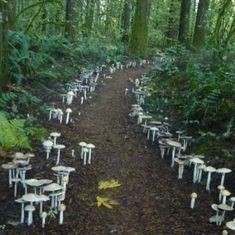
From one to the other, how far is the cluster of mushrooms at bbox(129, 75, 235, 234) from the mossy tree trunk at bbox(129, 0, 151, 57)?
942cm

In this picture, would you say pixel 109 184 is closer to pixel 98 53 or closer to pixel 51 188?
pixel 51 188

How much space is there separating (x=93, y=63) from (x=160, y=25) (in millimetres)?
21161

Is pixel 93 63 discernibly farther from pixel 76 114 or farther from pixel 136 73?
pixel 76 114

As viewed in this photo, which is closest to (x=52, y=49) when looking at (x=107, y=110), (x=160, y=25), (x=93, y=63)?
(x=93, y=63)

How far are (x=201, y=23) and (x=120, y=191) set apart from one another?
15.0 metres

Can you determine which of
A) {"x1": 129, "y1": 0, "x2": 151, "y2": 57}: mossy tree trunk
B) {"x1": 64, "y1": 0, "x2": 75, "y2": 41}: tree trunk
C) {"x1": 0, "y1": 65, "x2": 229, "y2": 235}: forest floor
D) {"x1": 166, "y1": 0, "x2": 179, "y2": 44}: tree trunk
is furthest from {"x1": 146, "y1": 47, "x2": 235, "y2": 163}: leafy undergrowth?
{"x1": 166, "y1": 0, "x2": 179, "y2": 44}: tree trunk

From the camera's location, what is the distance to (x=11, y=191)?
591 centimetres

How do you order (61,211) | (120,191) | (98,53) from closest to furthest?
(61,211) < (120,191) < (98,53)

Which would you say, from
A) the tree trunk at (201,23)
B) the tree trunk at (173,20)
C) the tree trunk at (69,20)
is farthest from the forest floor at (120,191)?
the tree trunk at (173,20)

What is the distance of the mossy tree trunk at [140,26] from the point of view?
2000 centimetres

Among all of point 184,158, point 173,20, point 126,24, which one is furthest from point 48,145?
point 173,20

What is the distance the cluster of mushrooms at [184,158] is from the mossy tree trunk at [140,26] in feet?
30.9

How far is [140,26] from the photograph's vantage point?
20.2 m

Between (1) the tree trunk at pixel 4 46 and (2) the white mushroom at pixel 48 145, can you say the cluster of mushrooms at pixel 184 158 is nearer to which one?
(2) the white mushroom at pixel 48 145
